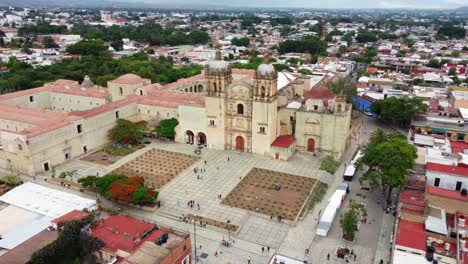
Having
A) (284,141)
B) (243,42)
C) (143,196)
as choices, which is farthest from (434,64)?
(143,196)

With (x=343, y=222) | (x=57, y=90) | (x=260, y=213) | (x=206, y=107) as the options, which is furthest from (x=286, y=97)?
(x=57, y=90)

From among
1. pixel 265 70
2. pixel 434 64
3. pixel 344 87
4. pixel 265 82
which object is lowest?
pixel 434 64


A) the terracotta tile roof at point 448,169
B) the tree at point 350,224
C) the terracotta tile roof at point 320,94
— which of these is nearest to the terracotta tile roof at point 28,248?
the tree at point 350,224

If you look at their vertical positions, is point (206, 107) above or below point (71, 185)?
above

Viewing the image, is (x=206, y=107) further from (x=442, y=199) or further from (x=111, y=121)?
(x=442, y=199)

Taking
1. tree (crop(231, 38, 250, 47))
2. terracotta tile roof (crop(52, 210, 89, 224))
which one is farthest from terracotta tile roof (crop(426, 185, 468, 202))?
tree (crop(231, 38, 250, 47))

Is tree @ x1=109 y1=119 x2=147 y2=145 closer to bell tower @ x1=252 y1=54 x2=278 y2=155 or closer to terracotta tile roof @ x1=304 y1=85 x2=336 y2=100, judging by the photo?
bell tower @ x1=252 y1=54 x2=278 y2=155

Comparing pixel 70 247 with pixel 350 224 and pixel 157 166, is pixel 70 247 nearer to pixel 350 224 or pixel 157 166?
pixel 157 166
